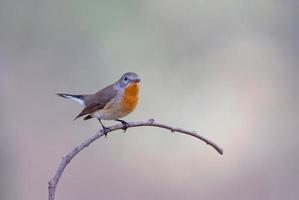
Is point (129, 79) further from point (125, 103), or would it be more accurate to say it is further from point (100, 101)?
point (100, 101)

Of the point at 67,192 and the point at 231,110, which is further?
the point at 231,110

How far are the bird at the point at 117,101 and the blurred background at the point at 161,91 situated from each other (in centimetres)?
215

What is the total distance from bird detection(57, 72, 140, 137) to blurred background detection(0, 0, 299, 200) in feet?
7.06

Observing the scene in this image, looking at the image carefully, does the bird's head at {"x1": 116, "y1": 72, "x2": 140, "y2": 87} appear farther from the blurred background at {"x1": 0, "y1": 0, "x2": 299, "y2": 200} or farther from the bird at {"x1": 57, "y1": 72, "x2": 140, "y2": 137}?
the blurred background at {"x1": 0, "y1": 0, "x2": 299, "y2": 200}

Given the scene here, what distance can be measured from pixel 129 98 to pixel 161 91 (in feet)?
8.35

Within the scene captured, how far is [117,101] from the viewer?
2.17 meters

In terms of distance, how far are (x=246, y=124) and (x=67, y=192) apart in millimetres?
1598

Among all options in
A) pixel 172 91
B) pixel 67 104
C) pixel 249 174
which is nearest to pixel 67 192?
pixel 67 104

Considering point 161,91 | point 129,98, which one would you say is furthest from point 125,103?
point 161,91

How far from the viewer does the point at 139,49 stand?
4.79m

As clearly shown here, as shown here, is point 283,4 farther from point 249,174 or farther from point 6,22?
point 6,22

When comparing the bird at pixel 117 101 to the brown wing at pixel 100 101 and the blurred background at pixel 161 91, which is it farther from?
the blurred background at pixel 161 91

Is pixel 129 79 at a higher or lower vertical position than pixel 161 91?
lower

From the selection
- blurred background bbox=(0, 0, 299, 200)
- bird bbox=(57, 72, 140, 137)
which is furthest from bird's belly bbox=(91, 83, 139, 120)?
blurred background bbox=(0, 0, 299, 200)
